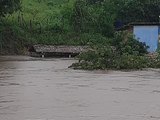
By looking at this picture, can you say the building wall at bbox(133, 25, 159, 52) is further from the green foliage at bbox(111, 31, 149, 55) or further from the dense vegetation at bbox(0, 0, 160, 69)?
the dense vegetation at bbox(0, 0, 160, 69)

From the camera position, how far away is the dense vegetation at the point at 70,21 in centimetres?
5447

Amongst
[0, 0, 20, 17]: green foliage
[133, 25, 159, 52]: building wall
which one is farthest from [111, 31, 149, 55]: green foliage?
[0, 0, 20, 17]: green foliage

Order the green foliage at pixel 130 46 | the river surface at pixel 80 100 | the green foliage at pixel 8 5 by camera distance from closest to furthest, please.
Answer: the river surface at pixel 80 100, the green foliage at pixel 130 46, the green foliage at pixel 8 5

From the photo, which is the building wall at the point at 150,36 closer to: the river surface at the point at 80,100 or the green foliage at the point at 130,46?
the green foliage at the point at 130,46

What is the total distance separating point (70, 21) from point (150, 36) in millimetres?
15148

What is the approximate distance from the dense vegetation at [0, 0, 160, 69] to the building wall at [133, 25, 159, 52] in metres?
2.51

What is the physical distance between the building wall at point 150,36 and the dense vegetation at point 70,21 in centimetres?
251

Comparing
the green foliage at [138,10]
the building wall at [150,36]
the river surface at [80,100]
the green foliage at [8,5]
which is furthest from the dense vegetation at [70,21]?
the river surface at [80,100]

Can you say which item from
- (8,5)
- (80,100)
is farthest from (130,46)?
(80,100)

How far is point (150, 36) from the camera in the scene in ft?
159

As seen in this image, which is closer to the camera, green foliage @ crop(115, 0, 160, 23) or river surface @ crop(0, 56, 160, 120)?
river surface @ crop(0, 56, 160, 120)

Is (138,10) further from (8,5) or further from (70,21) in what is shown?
(8,5)

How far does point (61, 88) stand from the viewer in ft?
57.1

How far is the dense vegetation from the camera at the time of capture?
54.5 m
